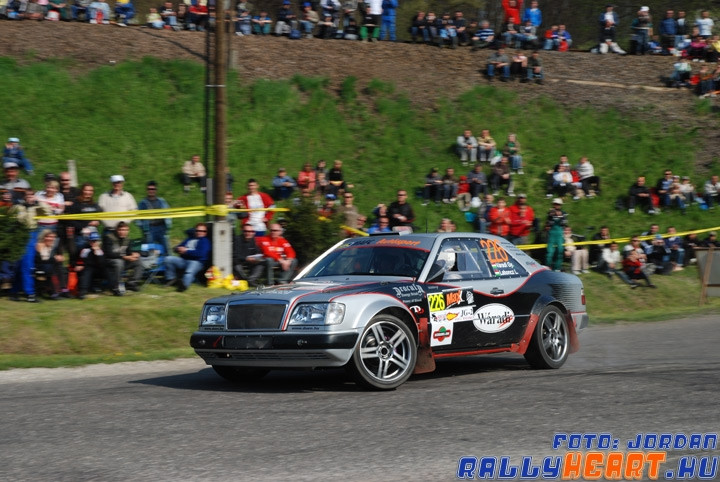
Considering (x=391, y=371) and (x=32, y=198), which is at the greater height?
(x=32, y=198)

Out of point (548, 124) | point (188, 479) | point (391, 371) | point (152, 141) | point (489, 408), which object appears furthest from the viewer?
point (548, 124)

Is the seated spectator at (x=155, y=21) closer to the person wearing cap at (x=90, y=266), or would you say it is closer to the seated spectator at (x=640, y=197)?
the seated spectator at (x=640, y=197)

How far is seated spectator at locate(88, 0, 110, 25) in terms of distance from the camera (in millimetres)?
29047

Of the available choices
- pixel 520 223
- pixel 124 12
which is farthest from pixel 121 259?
pixel 124 12

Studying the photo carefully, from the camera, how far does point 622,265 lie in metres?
21.3

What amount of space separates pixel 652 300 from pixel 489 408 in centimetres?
1372

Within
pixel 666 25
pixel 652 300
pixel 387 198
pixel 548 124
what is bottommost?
pixel 652 300

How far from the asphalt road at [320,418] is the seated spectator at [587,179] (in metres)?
15.7

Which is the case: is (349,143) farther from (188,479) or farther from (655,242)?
(188,479)

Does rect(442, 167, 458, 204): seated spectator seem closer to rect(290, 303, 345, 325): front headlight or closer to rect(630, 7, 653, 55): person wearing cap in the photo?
rect(630, 7, 653, 55): person wearing cap

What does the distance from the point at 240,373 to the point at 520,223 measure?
1204 centimetres

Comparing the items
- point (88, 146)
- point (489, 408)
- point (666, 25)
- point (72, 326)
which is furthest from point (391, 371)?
point (666, 25)

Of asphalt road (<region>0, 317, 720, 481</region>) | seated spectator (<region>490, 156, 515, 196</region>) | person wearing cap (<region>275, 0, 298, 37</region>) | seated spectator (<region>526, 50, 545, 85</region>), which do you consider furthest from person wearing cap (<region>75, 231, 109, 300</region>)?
seated spectator (<region>526, 50, 545, 85</region>)

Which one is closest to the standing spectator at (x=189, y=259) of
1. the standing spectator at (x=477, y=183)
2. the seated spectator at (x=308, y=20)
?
the standing spectator at (x=477, y=183)
